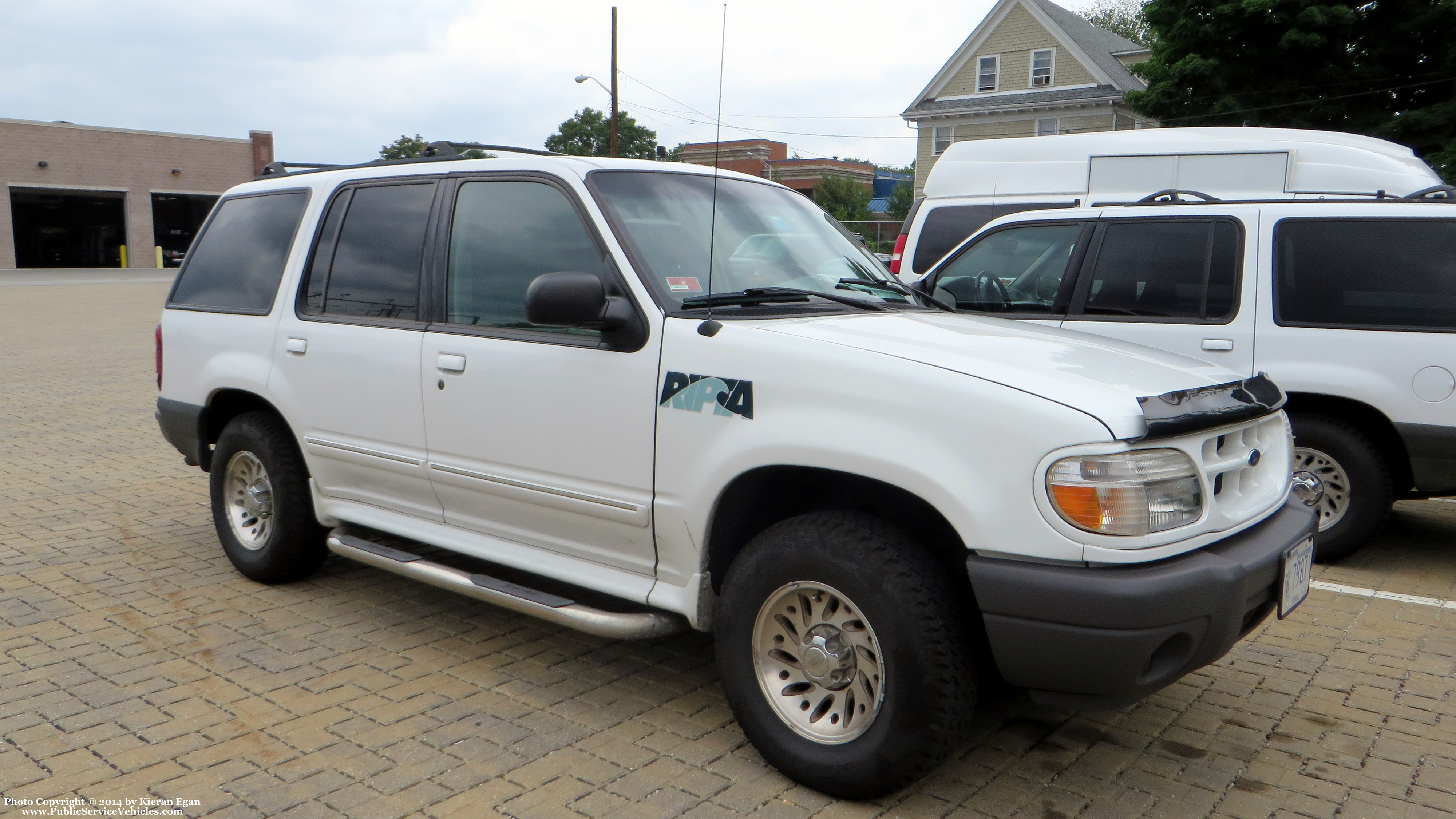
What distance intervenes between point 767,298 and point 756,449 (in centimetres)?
67

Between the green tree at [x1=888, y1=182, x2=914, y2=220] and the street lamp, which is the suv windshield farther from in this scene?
the green tree at [x1=888, y1=182, x2=914, y2=220]

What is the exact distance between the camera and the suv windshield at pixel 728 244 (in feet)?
12.5

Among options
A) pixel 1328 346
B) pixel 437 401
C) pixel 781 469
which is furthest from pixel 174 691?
pixel 1328 346

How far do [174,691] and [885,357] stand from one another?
2.85 m

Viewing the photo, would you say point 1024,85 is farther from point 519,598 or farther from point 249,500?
point 519,598

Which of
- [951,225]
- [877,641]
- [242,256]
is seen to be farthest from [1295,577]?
[951,225]

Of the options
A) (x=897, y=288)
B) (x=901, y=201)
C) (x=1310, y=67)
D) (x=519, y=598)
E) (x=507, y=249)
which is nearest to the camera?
(x=519, y=598)

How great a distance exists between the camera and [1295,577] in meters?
3.34

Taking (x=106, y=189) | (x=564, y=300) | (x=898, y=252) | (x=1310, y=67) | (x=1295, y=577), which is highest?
(x=1310, y=67)

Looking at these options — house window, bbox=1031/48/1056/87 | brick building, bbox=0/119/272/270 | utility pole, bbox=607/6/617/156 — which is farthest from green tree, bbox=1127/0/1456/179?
brick building, bbox=0/119/272/270

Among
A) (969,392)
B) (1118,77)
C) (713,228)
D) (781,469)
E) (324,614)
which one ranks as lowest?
(324,614)

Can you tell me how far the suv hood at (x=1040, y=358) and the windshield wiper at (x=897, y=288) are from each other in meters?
0.32

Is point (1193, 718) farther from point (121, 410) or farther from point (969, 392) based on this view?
point (121, 410)

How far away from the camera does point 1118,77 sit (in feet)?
123
